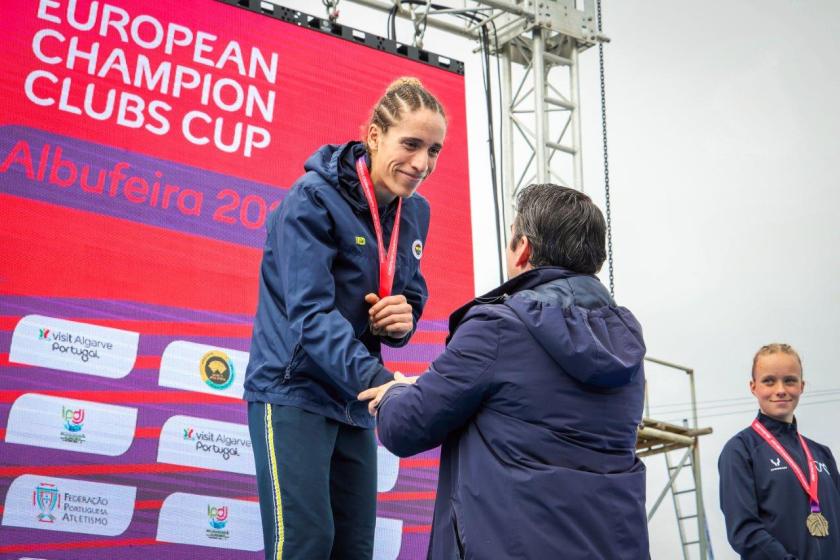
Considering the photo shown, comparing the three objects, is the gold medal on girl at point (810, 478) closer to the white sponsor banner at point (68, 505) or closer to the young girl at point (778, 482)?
the young girl at point (778, 482)

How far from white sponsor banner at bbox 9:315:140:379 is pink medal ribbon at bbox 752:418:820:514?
2126 mm

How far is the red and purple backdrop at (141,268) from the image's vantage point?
3113 mm

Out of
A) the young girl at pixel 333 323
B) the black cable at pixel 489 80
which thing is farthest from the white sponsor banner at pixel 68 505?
the black cable at pixel 489 80

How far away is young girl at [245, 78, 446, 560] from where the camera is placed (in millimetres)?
1842

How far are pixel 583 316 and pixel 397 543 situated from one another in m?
2.38

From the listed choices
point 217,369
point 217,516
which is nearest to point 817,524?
point 217,516

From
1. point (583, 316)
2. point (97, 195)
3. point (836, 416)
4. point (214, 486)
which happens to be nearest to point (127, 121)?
point (97, 195)

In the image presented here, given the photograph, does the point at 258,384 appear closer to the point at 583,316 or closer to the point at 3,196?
the point at 583,316

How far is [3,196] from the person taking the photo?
3182mm

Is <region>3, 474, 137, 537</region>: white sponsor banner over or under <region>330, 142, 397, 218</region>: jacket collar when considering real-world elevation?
under

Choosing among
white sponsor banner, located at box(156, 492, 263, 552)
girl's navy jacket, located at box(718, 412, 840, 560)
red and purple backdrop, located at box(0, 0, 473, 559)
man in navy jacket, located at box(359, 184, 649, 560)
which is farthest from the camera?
white sponsor banner, located at box(156, 492, 263, 552)

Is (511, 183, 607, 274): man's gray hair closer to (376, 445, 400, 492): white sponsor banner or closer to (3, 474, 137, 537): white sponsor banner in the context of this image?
(3, 474, 137, 537): white sponsor banner

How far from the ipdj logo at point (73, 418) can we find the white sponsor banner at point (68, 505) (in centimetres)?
17

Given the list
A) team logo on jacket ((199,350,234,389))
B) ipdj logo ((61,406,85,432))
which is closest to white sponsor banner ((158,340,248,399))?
team logo on jacket ((199,350,234,389))
